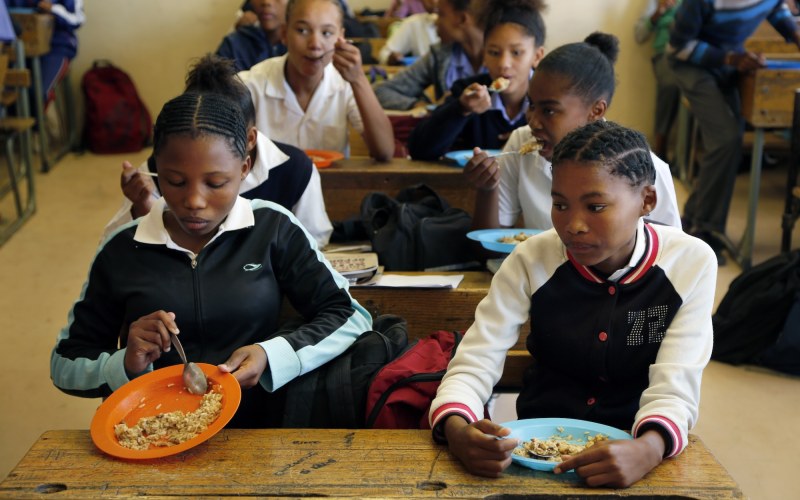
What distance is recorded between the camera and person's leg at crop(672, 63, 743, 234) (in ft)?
14.4

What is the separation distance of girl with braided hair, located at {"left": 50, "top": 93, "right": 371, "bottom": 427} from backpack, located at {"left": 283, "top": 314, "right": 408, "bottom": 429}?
0.04 m

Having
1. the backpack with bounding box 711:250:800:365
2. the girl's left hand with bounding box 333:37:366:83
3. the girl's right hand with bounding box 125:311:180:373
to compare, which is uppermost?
→ the girl's left hand with bounding box 333:37:366:83

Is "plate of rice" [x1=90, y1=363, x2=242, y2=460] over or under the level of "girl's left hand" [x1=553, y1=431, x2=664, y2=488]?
under

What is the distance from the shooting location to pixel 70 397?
2.98m

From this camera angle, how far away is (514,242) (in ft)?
7.04

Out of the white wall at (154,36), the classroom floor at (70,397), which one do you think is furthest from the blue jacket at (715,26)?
the white wall at (154,36)

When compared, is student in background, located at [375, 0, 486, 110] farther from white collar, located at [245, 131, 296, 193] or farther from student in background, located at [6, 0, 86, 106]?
student in background, located at [6, 0, 86, 106]

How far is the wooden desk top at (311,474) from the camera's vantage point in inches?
46.9

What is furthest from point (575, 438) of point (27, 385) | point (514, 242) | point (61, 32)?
point (61, 32)

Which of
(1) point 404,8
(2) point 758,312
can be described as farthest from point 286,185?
(1) point 404,8

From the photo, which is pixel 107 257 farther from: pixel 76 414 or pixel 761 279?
pixel 761 279

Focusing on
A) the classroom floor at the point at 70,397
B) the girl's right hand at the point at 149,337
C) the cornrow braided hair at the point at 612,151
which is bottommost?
the classroom floor at the point at 70,397

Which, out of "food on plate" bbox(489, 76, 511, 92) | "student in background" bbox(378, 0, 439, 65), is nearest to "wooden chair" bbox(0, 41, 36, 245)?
"student in background" bbox(378, 0, 439, 65)

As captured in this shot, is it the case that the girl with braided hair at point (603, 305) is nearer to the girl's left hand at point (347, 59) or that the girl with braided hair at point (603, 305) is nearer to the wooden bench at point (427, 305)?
the wooden bench at point (427, 305)
